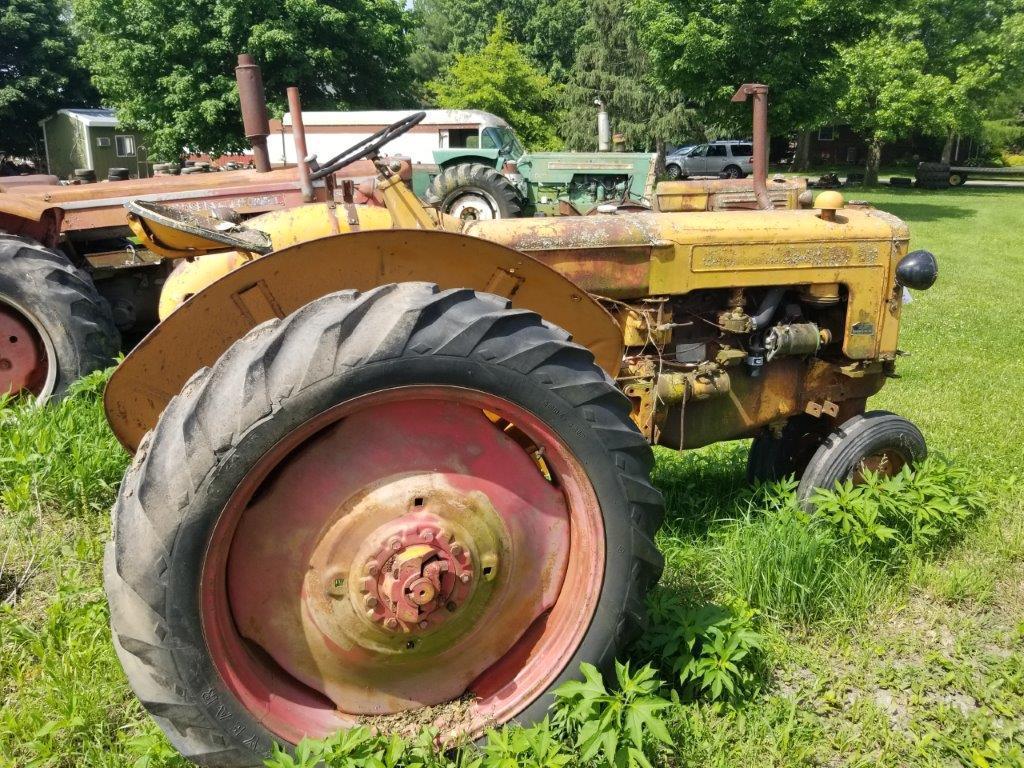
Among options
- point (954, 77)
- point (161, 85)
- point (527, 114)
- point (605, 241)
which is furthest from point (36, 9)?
point (605, 241)

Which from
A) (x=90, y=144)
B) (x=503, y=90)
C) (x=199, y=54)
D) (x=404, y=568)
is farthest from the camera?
(x=503, y=90)

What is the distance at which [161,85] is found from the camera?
2209 cm

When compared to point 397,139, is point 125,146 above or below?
above

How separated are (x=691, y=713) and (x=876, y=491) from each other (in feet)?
5.08

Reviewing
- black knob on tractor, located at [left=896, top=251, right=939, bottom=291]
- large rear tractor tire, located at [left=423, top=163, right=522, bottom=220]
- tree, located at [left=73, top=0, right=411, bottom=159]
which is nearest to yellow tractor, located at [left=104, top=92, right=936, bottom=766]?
black knob on tractor, located at [left=896, top=251, right=939, bottom=291]

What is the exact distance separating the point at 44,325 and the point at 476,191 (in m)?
9.84

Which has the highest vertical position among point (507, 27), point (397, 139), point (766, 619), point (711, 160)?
point (507, 27)

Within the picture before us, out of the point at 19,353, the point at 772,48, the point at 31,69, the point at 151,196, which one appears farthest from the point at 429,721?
the point at 31,69

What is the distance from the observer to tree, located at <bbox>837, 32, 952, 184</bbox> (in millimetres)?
24516

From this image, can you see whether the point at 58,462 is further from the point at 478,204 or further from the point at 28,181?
the point at 478,204

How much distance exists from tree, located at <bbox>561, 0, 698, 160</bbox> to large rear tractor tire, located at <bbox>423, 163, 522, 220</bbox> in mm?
23624

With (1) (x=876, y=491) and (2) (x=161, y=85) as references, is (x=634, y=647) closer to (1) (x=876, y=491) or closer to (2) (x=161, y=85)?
(1) (x=876, y=491)

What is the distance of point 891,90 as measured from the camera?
2458cm

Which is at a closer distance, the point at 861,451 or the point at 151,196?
the point at 861,451
